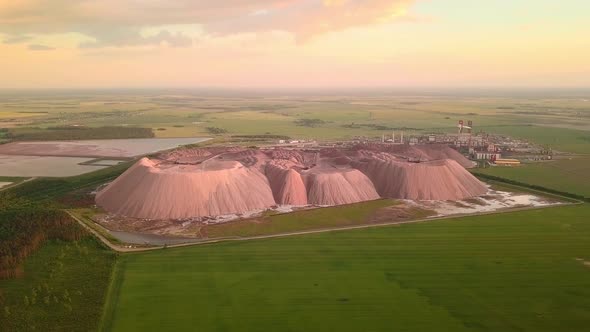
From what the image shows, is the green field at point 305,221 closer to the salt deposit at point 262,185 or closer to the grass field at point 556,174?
the salt deposit at point 262,185

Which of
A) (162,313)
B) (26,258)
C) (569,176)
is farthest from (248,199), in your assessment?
(569,176)

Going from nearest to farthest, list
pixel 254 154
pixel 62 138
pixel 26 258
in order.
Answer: pixel 26 258 → pixel 254 154 → pixel 62 138

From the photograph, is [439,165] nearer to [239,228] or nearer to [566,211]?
[566,211]

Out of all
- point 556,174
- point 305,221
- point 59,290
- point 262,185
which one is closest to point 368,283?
point 305,221

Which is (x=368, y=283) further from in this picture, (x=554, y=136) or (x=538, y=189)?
(x=554, y=136)

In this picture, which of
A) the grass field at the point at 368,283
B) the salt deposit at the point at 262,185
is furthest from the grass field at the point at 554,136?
the grass field at the point at 368,283

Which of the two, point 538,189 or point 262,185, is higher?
point 262,185

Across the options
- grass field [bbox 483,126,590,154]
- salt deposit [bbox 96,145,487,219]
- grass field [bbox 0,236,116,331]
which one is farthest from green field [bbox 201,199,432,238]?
grass field [bbox 483,126,590,154]
